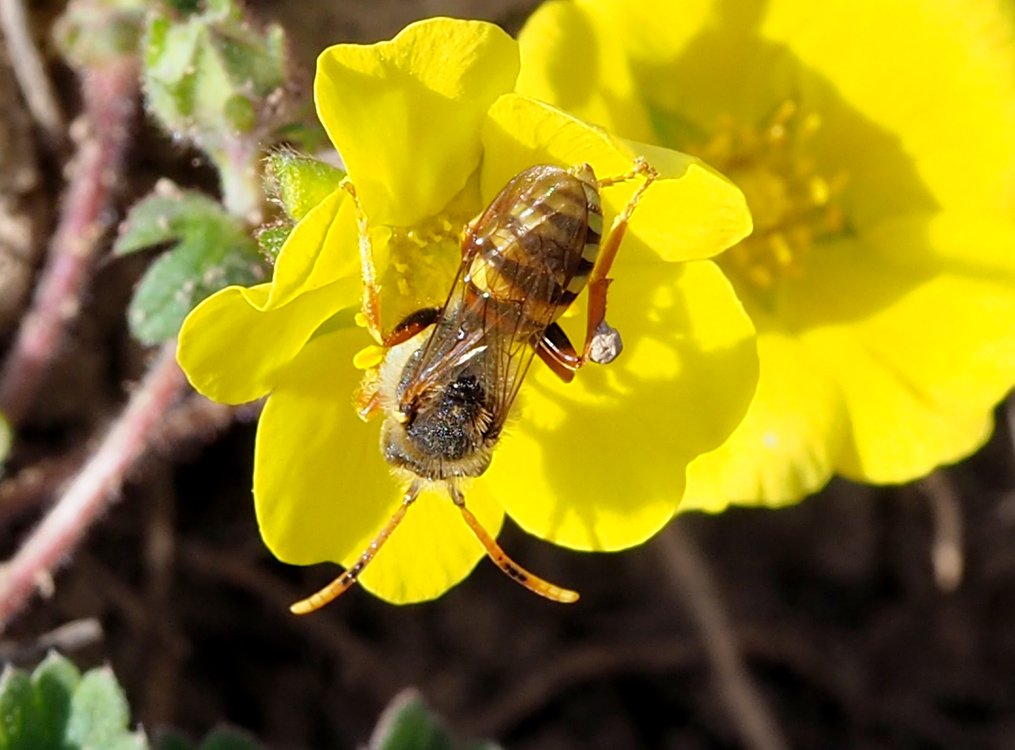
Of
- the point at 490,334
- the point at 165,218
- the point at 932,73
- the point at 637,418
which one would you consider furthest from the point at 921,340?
the point at 165,218

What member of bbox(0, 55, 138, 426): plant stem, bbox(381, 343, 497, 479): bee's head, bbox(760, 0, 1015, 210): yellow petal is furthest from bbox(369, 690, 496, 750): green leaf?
bbox(760, 0, 1015, 210): yellow petal

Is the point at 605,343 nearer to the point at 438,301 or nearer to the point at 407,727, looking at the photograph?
the point at 438,301

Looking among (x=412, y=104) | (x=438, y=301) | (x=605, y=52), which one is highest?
(x=412, y=104)

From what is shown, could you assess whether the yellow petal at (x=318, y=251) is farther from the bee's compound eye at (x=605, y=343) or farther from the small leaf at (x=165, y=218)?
the small leaf at (x=165, y=218)

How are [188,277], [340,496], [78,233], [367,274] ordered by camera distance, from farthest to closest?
[78,233], [188,277], [340,496], [367,274]

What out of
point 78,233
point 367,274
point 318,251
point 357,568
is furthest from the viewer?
point 78,233

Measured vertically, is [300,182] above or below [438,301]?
above

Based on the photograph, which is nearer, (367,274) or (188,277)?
(367,274)

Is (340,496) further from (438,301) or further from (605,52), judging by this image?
(605,52)
